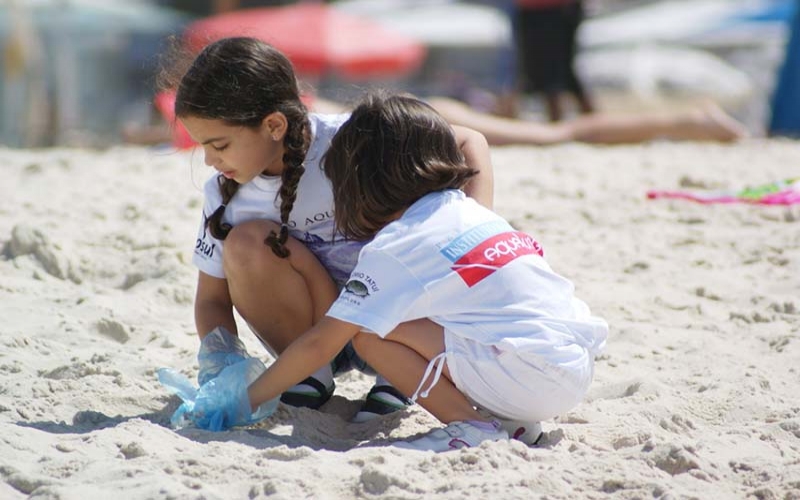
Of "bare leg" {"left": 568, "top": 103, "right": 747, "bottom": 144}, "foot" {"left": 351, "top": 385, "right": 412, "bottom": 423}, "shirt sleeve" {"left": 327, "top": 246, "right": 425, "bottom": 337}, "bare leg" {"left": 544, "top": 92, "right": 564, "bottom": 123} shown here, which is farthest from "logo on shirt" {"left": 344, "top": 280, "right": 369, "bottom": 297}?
"bare leg" {"left": 544, "top": 92, "right": 564, "bottom": 123}

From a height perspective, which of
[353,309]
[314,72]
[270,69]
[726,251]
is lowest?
[314,72]

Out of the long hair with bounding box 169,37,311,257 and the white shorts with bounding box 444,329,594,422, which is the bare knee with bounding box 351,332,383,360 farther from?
the long hair with bounding box 169,37,311,257

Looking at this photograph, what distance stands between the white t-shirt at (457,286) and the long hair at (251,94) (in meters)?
0.35

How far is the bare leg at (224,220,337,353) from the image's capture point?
7.79ft

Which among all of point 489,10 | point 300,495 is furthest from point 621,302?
point 489,10

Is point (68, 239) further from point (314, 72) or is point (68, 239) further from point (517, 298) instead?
point (314, 72)

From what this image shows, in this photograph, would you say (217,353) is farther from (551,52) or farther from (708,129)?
(551,52)

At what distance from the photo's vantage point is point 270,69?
7.58 ft

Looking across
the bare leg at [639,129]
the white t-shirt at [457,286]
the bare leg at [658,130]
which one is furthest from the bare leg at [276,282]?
the bare leg at [658,130]

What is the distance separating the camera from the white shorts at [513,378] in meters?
2.07

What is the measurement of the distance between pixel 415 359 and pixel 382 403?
11.5 inches

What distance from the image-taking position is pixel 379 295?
203 centimetres

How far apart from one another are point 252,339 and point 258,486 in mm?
1064

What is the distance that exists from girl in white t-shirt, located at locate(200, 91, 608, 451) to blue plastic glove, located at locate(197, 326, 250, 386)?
0.19m
